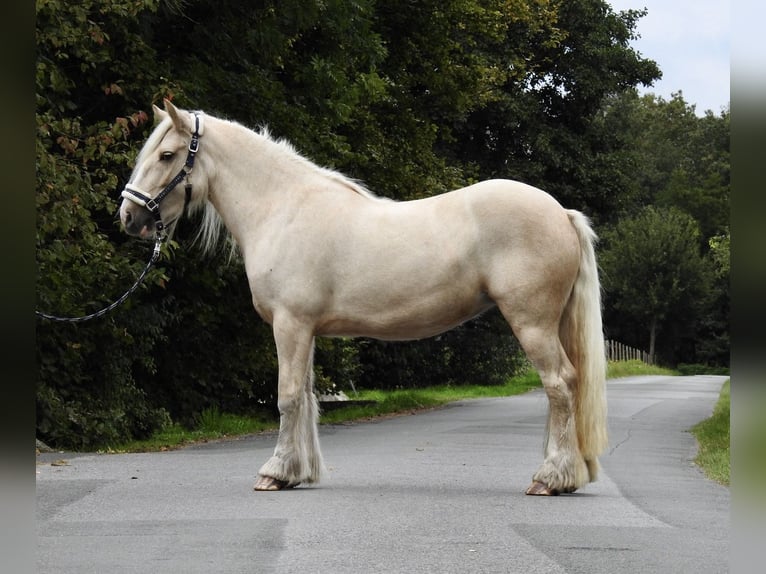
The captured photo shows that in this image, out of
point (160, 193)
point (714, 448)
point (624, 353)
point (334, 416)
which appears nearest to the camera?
point (160, 193)

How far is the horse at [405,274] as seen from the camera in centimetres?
746

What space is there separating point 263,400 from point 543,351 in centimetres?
1136

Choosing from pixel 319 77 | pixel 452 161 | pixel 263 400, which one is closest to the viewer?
pixel 319 77

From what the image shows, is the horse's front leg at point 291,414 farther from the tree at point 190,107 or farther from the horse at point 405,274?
the tree at point 190,107

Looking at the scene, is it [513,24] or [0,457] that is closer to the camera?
[0,457]

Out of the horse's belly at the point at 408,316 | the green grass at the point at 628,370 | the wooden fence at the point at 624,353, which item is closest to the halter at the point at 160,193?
the horse's belly at the point at 408,316

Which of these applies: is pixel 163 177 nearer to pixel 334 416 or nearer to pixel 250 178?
pixel 250 178

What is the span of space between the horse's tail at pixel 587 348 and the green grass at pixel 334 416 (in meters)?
7.08

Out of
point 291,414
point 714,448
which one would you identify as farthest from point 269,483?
point 714,448

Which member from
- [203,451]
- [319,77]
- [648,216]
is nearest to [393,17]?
[319,77]

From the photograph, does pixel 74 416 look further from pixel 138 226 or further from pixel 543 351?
pixel 543 351

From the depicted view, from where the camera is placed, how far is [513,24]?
32219mm

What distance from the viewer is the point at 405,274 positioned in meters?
7.55

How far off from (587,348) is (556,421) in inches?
23.1
